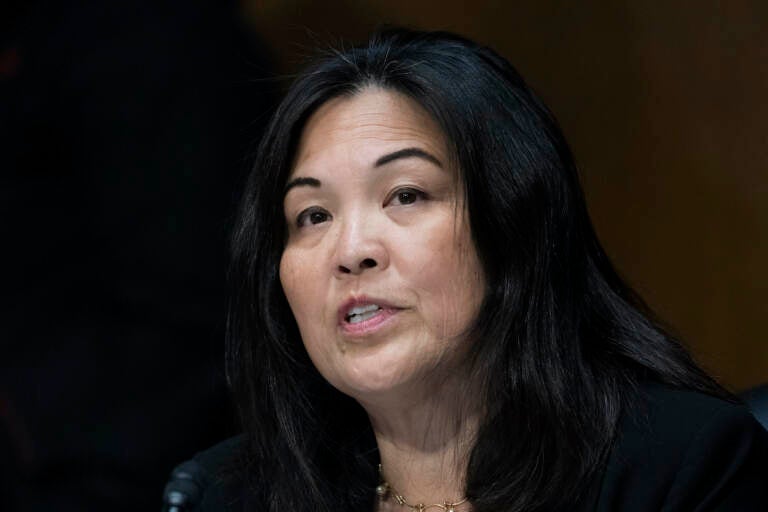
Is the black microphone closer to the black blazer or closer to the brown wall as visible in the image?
the black blazer

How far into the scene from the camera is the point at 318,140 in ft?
6.96

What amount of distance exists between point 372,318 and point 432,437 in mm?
253

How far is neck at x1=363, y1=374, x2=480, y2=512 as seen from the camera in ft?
A: 6.82

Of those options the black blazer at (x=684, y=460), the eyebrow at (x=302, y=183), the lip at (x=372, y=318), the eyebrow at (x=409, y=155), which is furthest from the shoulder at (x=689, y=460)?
the eyebrow at (x=302, y=183)

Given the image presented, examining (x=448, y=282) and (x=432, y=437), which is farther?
(x=432, y=437)

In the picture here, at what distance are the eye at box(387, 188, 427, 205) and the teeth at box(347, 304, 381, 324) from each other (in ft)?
0.55

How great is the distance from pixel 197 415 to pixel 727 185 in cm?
117

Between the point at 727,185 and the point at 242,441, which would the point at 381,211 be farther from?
the point at 727,185

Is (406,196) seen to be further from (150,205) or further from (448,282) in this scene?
(150,205)

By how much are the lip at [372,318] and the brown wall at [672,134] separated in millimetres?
637

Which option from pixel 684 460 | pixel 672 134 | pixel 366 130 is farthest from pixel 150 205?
pixel 684 460

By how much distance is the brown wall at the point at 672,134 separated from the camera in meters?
2.44

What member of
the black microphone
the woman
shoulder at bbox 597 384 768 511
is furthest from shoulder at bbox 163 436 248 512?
shoulder at bbox 597 384 768 511

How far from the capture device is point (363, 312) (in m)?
2.00
